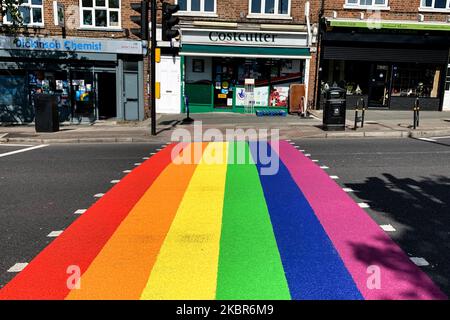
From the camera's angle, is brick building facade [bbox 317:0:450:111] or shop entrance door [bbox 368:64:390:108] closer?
brick building facade [bbox 317:0:450:111]

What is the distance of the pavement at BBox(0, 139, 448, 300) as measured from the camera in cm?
404

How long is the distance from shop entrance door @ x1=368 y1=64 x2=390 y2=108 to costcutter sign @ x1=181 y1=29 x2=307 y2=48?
14.0ft

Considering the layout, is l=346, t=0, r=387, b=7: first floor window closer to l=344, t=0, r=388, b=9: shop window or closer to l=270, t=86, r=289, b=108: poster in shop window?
l=344, t=0, r=388, b=9: shop window

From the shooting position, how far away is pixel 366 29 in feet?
66.0

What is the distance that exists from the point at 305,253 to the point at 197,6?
18.0m

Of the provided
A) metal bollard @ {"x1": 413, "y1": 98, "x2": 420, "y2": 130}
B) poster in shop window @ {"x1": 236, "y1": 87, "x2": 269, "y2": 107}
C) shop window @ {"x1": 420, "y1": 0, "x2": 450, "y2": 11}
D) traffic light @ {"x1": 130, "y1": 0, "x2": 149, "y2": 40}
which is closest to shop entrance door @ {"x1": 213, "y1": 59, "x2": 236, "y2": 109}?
poster in shop window @ {"x1": 236, "y1": 87, "x2": 269, "y2": 107}

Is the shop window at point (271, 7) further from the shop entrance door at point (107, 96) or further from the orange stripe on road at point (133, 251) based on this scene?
the orange stripe on road at point (133, 251)

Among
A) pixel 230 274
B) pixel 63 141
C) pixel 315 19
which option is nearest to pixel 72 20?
pixel 63 141

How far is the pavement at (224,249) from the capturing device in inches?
159

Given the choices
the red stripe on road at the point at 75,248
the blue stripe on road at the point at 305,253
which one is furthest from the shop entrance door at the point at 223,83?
the blue stripe on road at the point at 305,253

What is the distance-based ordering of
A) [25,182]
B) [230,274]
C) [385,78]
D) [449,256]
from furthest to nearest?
[385,78], [25,182], [449,256], [230,274]

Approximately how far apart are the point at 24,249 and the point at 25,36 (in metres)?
16.7
